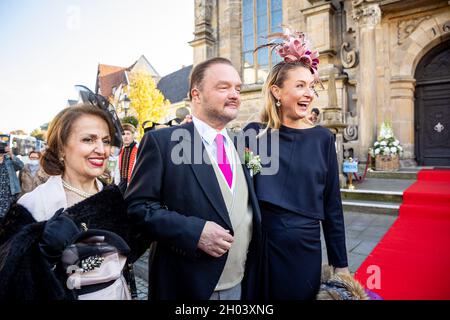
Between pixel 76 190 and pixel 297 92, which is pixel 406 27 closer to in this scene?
pixel 297 92

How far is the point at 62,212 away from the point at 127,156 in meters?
4.18

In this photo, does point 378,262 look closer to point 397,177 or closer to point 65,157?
point 65,157

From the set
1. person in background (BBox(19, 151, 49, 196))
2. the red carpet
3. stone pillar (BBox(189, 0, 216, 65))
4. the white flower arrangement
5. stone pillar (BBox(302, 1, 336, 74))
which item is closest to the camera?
the red carpet

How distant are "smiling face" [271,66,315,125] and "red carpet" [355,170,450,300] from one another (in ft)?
7.05

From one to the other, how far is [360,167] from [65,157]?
29.0ft

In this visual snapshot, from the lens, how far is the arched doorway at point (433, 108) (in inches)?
343

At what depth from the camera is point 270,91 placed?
79.8 inches

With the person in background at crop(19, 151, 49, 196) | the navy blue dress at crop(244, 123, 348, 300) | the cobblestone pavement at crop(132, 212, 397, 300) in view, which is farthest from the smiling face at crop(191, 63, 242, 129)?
the person in background at crop(19, 151, 49, 196)

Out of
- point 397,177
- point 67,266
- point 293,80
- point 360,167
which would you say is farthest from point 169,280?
point 360,167

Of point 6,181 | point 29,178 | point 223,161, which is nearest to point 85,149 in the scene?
point 223,161

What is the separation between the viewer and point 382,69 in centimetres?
901

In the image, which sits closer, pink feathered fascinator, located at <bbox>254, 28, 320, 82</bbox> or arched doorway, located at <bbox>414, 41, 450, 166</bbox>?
pink feathered fascinator, located at <bbox>254, 28, 320, 82</bbox>

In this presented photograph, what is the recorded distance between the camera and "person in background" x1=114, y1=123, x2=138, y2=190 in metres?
5.31

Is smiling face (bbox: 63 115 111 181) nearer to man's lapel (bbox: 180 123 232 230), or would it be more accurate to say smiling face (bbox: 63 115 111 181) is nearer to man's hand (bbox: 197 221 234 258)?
man's lapel (bbox: 180 123 232 230)
